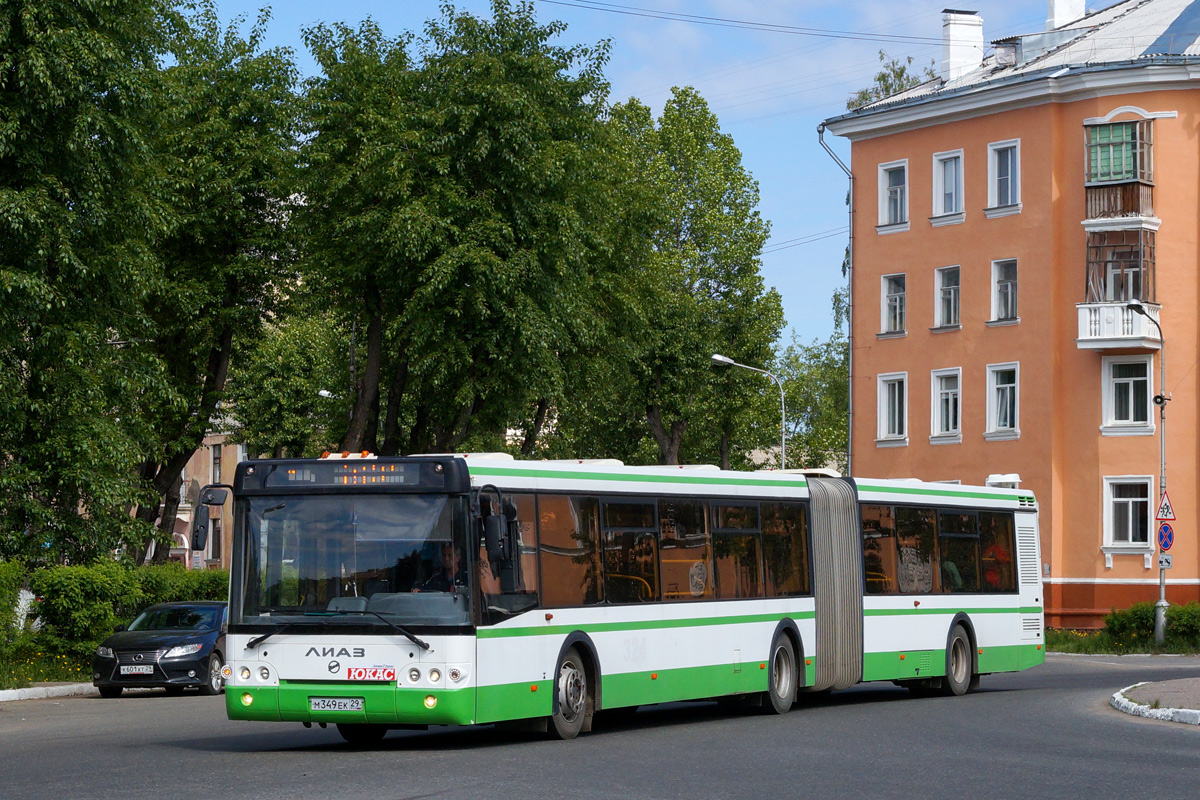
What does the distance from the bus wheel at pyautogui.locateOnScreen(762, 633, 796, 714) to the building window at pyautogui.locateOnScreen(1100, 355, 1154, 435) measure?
98.1 ft

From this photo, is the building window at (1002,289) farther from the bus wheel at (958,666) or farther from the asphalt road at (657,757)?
the asphalt road at (657,757)

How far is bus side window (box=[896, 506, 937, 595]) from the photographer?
77.4 feet

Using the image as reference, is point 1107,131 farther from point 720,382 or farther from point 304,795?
point 304,795

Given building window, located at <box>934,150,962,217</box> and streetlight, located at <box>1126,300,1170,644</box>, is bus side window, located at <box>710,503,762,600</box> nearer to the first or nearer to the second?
streetlight, located at <box>1126,300,1170,644</box>

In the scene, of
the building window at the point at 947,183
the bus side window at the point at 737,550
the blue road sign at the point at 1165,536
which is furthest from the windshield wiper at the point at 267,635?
the building window at the point at 947,183

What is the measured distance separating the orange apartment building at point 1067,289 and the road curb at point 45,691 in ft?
83.6

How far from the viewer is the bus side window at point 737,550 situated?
19.7 metres

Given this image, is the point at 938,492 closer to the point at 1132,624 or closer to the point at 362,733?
the point at 362,733

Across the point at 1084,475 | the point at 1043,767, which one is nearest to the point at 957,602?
the point at 1043,767

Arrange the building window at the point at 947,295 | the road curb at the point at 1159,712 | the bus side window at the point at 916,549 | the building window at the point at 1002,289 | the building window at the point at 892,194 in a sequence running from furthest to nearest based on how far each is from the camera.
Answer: the building window at the point at 892,194 < the building window at the point at 947,295 < the building window at the point at 1002,289 < the bus side window at the point at 916,549 < the road curb at the point at 1159,712

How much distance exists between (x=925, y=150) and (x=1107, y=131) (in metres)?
6.31

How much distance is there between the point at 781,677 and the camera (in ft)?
68.2

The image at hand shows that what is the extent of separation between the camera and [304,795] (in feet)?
38.7

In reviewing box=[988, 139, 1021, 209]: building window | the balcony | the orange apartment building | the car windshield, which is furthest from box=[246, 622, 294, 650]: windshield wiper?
box=[988, 139, 1021, 209]: building window
